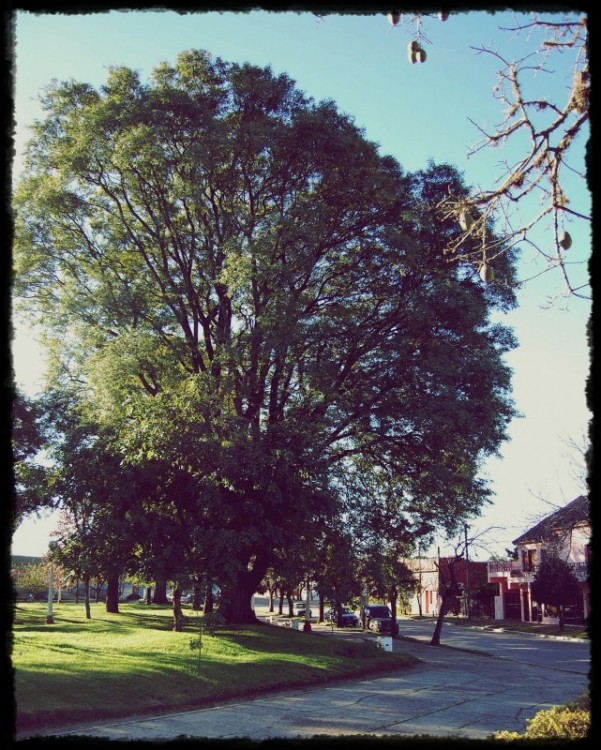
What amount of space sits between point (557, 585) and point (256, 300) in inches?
1406

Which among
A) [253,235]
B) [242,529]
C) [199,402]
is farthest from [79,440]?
[253,235]

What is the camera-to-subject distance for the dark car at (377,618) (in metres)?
44.3

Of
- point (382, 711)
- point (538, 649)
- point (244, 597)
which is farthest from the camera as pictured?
point (538, 649)

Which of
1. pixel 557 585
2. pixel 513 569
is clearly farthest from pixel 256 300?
pixel 513 569

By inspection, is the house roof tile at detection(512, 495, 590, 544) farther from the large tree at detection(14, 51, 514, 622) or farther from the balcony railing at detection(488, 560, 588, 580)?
the balcony railing at detection(488, 560, 588, 580)

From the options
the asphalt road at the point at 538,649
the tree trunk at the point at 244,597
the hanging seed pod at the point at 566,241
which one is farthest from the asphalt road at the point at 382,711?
the tree trunk at the point at 244,597

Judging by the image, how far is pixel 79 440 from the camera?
2158cm

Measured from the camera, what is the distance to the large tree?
69.7ft

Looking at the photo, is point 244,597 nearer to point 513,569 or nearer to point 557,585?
point 557,585

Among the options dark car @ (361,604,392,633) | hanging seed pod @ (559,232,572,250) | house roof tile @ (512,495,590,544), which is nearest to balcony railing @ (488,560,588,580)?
dark car @ (361,604,392,633)

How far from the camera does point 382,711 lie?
46.6 feet

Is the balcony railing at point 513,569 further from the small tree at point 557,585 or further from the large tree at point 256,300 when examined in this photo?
the large tree at point 256,300

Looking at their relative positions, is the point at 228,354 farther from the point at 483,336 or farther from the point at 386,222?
the point at 483,336

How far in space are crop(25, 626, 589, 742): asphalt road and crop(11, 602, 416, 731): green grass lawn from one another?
1.80 ft
